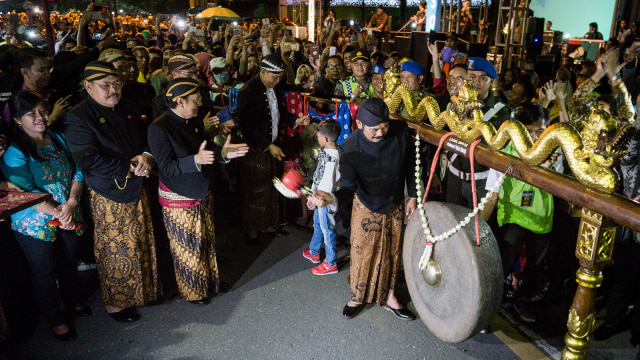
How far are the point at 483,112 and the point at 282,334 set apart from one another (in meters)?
2.31

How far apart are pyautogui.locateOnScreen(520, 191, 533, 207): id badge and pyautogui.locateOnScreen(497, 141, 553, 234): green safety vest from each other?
1 centimetres

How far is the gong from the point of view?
6.38 feet

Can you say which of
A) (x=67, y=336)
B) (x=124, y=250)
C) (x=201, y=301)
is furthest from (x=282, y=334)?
(x=67, y=336)

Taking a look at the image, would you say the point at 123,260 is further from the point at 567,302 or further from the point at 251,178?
the point at 567,302

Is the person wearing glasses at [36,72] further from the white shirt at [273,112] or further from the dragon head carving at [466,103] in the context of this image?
the dragon head carving at [466,103]

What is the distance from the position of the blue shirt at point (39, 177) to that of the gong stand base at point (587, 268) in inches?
124

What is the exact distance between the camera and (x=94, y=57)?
4691 millimetres

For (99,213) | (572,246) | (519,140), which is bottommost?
(572,246)

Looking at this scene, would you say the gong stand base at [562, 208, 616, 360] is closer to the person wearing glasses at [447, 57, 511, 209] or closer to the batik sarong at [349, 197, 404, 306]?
the batik sarong at [349, 197, 404, 306]

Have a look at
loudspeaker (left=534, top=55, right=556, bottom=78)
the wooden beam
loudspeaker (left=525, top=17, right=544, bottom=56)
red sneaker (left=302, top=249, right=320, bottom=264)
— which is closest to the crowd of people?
red sneaker (left=302, top=249, right=320, bottom=264)

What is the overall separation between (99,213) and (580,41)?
47.1 ft

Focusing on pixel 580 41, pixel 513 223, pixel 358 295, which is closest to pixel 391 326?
pixel 358 295

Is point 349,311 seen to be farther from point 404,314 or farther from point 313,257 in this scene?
point 313,257

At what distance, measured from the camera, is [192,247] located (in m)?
3.39
